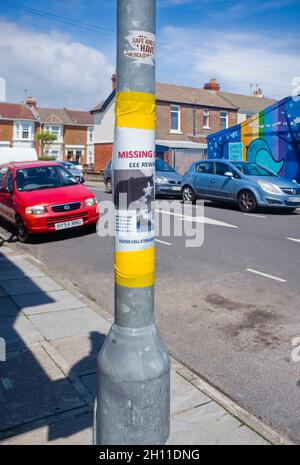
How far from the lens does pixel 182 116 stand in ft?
132

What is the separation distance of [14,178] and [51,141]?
5170 cm

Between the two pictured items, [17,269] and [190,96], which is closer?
[17,269]

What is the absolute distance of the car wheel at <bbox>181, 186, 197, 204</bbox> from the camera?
17062 millimetres

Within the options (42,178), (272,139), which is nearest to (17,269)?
(42,178)

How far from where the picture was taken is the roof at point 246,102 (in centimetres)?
4491

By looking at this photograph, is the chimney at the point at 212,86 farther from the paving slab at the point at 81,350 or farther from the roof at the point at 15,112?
the paving slab at the point at 81,350

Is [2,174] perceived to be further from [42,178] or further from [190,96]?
[190,96]

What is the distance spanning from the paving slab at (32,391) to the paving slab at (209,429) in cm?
84

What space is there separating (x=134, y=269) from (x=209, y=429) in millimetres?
1424

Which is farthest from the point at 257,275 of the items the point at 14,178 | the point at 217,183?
the point at 217,183

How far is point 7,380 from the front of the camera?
161 inches

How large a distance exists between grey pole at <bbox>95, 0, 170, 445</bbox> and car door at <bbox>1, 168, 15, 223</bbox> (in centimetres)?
876
